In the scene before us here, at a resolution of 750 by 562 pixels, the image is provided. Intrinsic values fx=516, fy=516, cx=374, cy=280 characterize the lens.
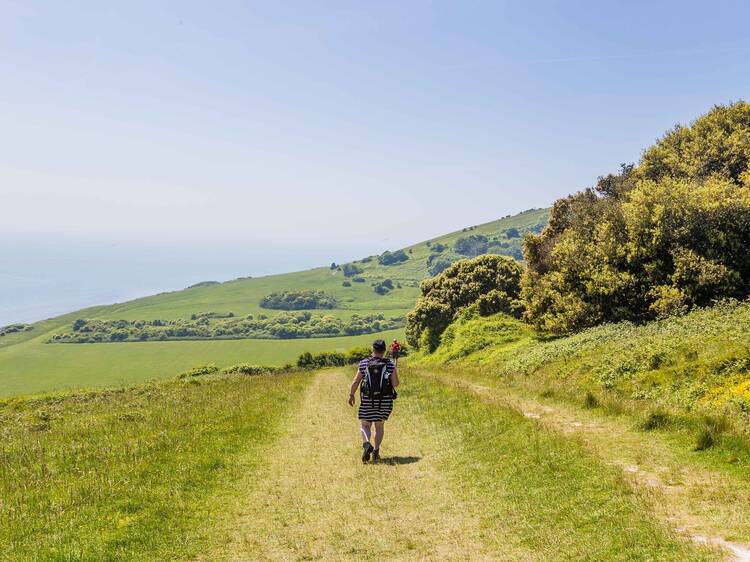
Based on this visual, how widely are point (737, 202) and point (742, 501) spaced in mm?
29566

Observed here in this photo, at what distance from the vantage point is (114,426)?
1955 centimetres

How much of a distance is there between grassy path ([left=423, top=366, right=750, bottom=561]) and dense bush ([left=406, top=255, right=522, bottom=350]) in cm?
4174

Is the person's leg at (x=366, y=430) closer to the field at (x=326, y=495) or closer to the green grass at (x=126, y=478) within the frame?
the field at (x=326, y=495)

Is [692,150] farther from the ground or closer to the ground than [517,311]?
farther from the ground

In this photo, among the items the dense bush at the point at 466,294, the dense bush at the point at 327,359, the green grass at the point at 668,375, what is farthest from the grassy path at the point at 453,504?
the dense bush at the point at 327,359

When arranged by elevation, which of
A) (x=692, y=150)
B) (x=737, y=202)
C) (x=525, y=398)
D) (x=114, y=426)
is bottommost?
(x=525, y=398)

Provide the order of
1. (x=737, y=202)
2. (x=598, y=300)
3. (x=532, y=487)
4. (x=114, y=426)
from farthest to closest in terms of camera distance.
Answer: (x=598, y=300), (x=737, y=202), (x=114, y=426), (x=532, y=487)

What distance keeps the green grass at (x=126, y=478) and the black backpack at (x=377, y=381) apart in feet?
12.3

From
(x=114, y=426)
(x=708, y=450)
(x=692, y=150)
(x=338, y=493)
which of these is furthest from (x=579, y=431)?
(x=692, y=150)

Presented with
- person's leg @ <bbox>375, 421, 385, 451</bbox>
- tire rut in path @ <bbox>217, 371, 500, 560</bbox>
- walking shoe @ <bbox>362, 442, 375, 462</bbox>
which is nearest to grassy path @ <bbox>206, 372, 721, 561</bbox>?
tire rut in path @ <bbox>217, 371, 500, 560</bbox>

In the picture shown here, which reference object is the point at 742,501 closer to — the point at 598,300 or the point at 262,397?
the point at 262,397

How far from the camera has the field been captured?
8.01 meters

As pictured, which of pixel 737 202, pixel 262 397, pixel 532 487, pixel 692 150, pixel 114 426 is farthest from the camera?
pixel 692 150

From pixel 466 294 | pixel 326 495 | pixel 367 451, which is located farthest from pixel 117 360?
pixel 326 495
